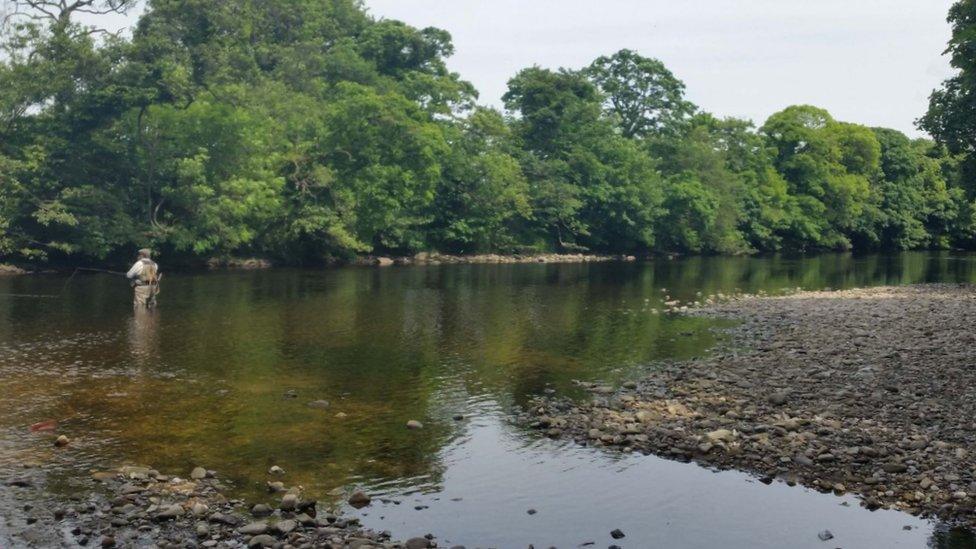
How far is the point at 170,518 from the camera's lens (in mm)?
13750

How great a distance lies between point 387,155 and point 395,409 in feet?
188

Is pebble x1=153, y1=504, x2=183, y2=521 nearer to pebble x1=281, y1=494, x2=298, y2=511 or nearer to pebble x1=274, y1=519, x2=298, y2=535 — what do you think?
pebble x1=281, y1=494, x2=298, y2=511

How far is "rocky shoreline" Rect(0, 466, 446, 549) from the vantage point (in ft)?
42.3

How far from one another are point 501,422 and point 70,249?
50.0 meters

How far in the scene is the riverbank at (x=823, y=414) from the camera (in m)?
15.7

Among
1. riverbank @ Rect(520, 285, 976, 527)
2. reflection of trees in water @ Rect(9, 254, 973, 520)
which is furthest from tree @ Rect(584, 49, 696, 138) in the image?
riverbank @ Rect(520, 285, 976, 527)

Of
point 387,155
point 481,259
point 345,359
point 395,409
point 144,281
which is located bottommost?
point 395,409

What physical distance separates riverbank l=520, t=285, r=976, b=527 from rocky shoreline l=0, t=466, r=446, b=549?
6771 mm

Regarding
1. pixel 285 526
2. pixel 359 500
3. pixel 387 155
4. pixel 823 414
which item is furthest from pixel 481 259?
pixel 285 526

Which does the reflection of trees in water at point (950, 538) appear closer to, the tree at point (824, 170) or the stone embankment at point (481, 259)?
the stone embankment at point (481, 259)

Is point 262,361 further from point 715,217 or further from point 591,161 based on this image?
point 715,217

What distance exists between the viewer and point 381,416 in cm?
2098

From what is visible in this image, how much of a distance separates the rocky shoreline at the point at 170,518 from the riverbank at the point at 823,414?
6.77 metres

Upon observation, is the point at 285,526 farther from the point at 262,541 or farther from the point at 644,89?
the point at 644,89
